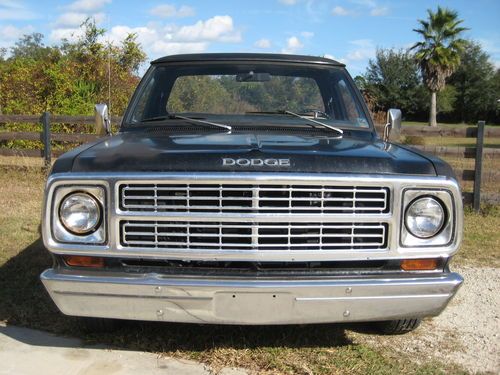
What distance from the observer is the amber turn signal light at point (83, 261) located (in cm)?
282

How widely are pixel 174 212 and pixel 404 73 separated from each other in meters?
52.1

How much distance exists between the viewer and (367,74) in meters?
53.2

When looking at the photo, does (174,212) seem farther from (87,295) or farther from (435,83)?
(435,83)

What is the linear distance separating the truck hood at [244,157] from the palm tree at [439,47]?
40.2m

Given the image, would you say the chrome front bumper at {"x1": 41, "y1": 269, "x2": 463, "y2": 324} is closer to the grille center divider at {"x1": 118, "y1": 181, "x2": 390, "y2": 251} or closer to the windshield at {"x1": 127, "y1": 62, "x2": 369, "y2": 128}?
the grille center divider at {"x1": 118, "y1": 181, "x2": 390, "y2": 251}

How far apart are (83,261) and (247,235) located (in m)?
0.86

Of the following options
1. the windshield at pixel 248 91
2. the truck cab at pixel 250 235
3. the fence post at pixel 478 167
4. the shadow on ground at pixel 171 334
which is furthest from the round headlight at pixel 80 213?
the fence post at pixel 478 167

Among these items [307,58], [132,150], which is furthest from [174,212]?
[307,58]

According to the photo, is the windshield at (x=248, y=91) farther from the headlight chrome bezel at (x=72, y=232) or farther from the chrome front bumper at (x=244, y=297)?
the chrome front bumper at (x=244, y=297)

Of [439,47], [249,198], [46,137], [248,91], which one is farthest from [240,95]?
[439,47]

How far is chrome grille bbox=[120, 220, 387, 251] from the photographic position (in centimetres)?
275

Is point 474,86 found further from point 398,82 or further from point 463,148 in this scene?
point 463,148

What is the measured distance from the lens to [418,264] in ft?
9.45

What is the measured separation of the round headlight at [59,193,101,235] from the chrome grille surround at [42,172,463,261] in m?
0.07
